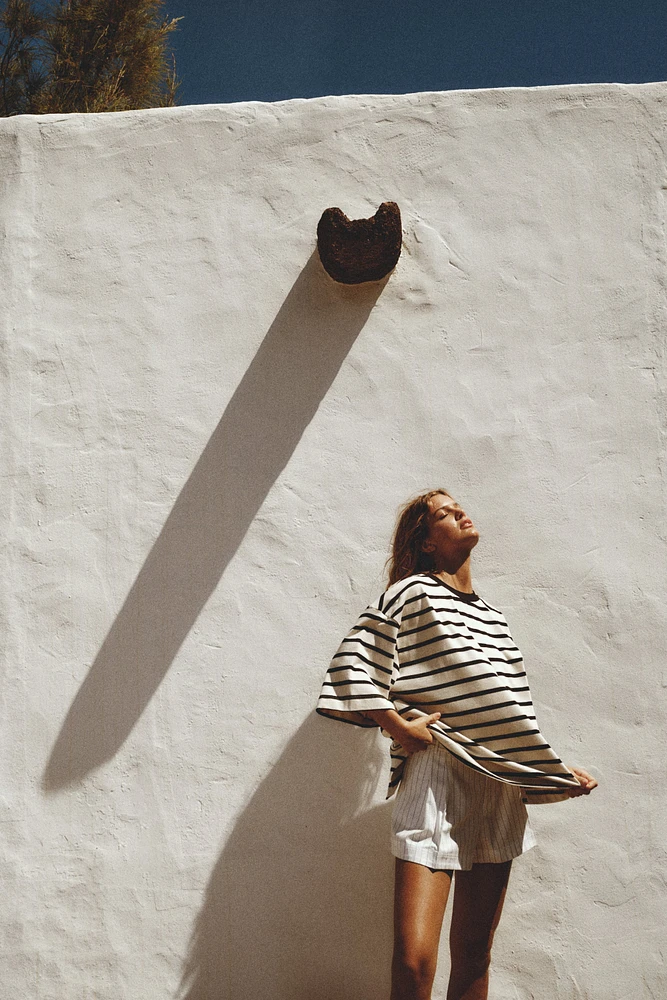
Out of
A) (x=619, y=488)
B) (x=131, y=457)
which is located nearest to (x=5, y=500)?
(x=131, y=457)

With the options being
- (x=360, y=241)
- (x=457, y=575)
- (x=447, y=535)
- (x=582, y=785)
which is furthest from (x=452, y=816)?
(x=360, y=241)

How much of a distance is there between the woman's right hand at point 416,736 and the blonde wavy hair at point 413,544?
0.47m

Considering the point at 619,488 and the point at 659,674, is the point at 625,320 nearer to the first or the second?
the point at 619,488

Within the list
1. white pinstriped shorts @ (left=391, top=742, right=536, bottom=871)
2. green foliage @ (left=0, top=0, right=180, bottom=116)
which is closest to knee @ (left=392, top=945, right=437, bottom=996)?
white pinstriped shorts @ (left=391, top=742, right=536, bottom=871)

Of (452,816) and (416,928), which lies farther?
(452,816)

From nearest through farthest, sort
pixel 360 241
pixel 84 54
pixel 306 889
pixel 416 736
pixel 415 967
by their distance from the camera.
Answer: pixel 415 967
pixel 416 736
pixel 306 889
pixel 360 241
pixel 84 54

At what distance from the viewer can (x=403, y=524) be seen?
2779 mm

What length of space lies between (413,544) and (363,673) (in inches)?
18.6

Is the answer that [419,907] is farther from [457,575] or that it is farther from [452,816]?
[457,575]

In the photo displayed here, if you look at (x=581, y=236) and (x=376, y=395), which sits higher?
(x=581, y=236)

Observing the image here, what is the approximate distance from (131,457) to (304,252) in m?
0.97

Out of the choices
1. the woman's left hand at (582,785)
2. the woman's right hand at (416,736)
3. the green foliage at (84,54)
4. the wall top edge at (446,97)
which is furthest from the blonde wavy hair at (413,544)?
the green foliage at (84,54)

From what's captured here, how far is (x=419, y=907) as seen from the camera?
91.1 inches

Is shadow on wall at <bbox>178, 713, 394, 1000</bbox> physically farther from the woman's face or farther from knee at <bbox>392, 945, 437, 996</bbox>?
the woman's face
